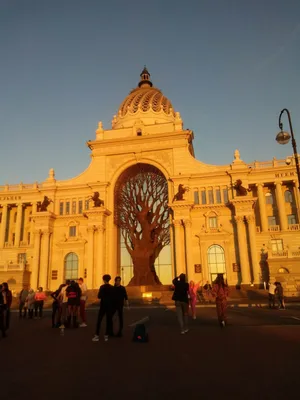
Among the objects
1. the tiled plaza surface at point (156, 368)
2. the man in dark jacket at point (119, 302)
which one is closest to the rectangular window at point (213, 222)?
the tiled plaza surface at point (156, 368)

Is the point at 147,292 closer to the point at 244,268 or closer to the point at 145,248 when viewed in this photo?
the point at 145,248

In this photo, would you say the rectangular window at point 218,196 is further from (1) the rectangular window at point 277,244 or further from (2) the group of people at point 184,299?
(2) the group of people at point 184,299

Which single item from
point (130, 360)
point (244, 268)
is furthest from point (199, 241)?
point (130, 360)

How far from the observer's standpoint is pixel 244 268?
42.2 m

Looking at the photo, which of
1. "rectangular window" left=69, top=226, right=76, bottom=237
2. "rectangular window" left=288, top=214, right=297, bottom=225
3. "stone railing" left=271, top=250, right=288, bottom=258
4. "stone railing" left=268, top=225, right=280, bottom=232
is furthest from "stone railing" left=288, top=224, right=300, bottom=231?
"rectangular window" left=69, top=226, right=76, bottom=237

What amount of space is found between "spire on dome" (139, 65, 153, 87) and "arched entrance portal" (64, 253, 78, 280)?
38.8 meters

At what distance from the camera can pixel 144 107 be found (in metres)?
60.9

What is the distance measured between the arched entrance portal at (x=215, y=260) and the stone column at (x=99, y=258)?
14.1 metres

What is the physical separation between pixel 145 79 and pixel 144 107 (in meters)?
12.8

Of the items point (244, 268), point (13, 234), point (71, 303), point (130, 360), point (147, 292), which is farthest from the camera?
point (13, 234)

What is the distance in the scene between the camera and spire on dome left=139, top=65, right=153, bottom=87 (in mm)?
69869

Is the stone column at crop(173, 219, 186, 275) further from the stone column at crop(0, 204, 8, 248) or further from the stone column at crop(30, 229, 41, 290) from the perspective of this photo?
the stone column at crop(0, 204, 8, 248)

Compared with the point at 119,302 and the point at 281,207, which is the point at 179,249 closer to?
the point at 281,207

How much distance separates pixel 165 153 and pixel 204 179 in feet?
22.8
